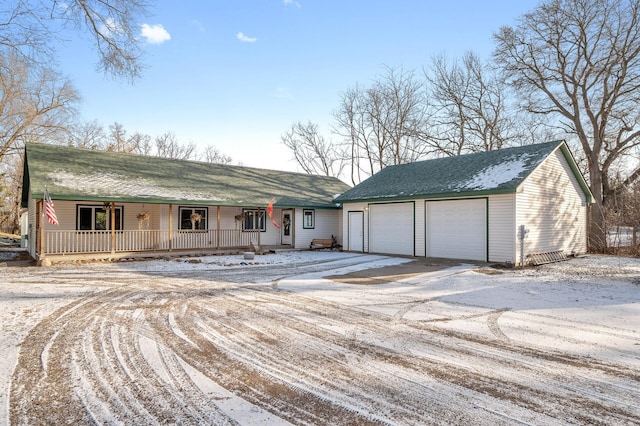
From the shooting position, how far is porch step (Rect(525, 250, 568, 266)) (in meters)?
13.6

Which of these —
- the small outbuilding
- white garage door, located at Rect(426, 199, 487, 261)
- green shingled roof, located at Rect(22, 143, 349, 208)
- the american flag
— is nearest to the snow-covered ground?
the american flag

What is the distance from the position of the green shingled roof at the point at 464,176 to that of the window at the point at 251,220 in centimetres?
416

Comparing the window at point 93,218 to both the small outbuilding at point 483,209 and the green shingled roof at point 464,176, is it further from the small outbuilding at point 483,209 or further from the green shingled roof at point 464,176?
the small outbuilding at point 483,209

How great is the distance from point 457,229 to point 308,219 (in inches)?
333

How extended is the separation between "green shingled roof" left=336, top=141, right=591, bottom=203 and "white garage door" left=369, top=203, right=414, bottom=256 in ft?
2.00

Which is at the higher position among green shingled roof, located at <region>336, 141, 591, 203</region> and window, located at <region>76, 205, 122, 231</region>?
green shingled roof, located at <region>336, 141, 591, 203</region>

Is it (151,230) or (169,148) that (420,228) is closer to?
(151,230)

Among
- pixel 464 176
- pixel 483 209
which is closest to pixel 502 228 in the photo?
pixel 483 209

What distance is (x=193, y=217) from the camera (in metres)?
17.3

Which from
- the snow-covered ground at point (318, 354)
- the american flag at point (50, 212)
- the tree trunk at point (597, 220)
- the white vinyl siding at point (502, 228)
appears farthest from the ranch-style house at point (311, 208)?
the snow-covered ground at point (318, 354)

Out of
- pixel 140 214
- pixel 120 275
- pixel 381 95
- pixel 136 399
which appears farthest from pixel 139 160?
pixel 381 95

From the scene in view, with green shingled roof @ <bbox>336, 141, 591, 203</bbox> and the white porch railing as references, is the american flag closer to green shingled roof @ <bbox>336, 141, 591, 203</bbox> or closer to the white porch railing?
the white porch railing

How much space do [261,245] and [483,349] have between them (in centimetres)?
1571

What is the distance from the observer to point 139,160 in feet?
63.7
